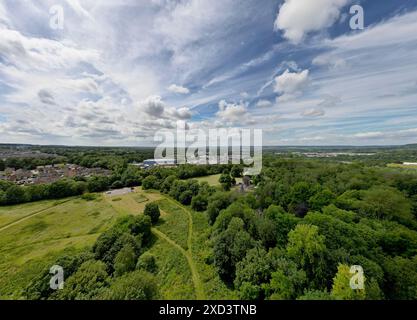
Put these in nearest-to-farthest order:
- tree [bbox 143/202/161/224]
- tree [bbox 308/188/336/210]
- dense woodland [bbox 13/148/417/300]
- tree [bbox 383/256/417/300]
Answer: dense woodland [bbox 13/148/417/300] → tree [bbox 383/256/417/300] → tree [bbox 308/188/336/210] → tree [bbox 143/202/161/224]

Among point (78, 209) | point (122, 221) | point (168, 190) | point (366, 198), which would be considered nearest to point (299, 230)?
point (366, 198)

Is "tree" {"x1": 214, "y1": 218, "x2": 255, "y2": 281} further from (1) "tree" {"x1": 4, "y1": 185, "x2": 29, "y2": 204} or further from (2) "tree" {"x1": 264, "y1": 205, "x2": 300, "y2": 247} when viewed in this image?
(1) "tree" {"x1": 4, "y1": 185, "x2": 29, "y2": 204}

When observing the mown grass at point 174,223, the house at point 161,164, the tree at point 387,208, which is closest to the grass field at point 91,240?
the mown grass at point 174,223

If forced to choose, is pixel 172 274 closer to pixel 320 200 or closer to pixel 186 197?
pixel 320 200

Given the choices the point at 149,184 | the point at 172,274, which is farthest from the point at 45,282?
the point at 149,184

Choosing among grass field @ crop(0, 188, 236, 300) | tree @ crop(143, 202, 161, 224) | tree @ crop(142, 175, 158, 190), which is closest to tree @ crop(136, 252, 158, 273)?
grass field @ crop(0, 188, 236, 300)

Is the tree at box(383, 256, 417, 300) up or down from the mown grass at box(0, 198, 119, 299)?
up
